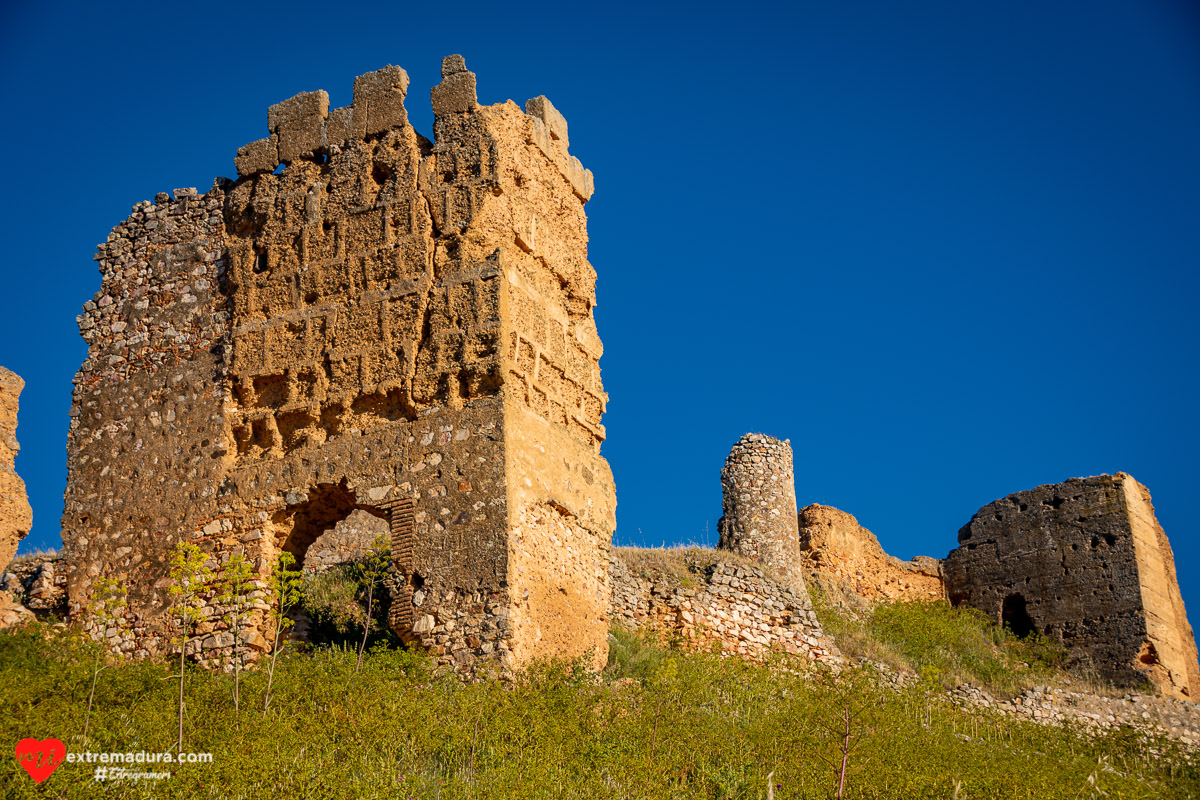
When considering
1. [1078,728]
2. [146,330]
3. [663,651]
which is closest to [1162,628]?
[1078,728]

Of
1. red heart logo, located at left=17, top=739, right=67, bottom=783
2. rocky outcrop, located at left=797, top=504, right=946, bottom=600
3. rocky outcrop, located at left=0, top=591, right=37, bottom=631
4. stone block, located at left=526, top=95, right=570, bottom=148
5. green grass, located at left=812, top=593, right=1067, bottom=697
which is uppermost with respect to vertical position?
stone block, located at left=526, top=95, right=570, bottom=148

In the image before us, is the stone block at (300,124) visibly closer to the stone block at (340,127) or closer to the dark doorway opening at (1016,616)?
the stone block at (340,127)

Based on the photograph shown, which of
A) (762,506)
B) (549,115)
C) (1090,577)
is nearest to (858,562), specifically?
(1090,577)

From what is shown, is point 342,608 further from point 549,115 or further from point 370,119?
point 549,115

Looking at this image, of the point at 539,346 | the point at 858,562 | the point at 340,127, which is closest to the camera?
the point at 539,346

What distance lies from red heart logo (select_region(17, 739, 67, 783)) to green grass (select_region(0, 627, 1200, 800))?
0.07 metres

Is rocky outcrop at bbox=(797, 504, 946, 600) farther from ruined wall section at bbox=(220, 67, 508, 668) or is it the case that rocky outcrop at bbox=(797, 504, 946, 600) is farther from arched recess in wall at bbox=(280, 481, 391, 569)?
ruined wall section at bbox=(220, 67, 508, 668)

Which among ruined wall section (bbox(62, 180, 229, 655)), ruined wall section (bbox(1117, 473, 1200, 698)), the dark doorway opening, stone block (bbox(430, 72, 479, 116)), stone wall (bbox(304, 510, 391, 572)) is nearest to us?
ruined wall section (bbox(62, 180, 229, 655))

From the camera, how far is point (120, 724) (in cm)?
662

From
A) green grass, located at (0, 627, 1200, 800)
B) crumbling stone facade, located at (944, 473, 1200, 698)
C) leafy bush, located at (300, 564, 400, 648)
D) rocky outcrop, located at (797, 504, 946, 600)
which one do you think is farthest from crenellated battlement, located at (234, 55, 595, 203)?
crumbling stone facade, located at (944, 473, 1200, 698)

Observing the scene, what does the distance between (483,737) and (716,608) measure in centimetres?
731

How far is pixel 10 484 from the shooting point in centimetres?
1265

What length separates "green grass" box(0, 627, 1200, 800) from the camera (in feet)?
19.6

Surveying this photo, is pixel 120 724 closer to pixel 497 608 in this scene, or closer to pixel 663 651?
pixel 497 608
